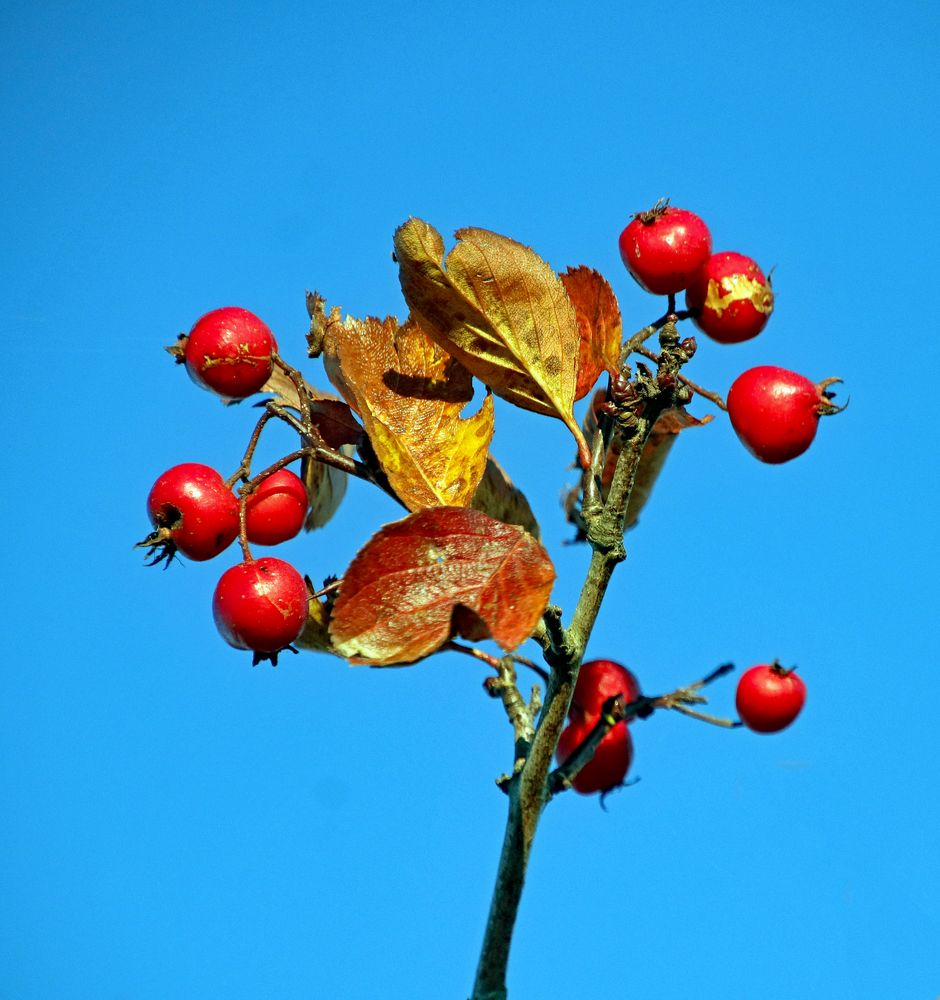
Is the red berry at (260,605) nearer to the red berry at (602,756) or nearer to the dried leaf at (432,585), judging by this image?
the dried leaf at (432,585)

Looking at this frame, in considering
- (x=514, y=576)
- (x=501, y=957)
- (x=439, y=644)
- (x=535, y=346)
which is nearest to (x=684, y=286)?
(x=535, y=346)

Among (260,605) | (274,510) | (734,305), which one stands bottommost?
(260,605)

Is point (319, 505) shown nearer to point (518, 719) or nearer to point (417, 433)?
point (417, 433)

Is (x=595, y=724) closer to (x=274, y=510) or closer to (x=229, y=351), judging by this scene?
(x=274, y=510)

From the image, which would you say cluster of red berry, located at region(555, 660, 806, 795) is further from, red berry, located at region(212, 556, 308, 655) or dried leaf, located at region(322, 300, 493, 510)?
red berry, located at region(212, 556, 308, 655)

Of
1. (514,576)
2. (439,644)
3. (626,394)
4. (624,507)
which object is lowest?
(439,644)

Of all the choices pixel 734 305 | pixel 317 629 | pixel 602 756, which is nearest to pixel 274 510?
pixel 317 629

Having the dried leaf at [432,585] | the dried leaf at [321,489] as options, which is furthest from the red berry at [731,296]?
the dried leaf at [321,489]

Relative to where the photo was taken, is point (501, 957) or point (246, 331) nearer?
point (501, 957)
